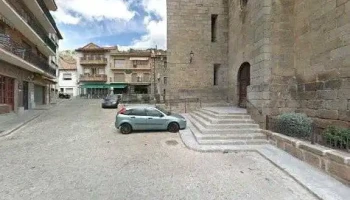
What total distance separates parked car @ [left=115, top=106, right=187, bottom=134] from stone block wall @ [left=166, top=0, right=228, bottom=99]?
659cm

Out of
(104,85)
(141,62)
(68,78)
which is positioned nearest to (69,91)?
(68,78)

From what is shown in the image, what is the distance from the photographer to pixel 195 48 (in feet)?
59.5

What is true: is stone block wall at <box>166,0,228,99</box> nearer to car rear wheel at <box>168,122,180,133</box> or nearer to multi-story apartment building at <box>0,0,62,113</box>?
car rear wheel at <box>168,122,180,133</box>

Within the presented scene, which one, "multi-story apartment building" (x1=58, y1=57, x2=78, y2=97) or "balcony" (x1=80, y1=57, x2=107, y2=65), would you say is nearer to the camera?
"balcony" (x1=80, y1=57, x2=107, y2=65)

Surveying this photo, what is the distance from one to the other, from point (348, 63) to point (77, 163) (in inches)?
325

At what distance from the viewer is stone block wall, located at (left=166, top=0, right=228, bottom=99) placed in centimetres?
1806

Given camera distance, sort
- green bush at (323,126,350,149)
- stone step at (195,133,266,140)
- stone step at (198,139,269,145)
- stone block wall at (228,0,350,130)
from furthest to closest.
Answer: stone step at (195,133,266,140) < stone step at (198,139,269,145) < stone block wall at (228,0,350,130) < green bush at (323,126,350,149)

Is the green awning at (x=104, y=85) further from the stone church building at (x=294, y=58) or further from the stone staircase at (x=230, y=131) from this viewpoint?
the stone staircase at (x=230, y=131)

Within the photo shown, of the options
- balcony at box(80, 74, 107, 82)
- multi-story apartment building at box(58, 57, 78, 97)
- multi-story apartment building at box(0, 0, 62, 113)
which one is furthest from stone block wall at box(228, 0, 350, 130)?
multi-story apartment building at box(58, 57, 78, 97)

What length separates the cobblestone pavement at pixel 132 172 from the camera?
16.1 ft

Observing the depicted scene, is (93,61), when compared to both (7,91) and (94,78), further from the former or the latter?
(7,91)

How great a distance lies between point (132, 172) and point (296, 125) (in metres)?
5.42

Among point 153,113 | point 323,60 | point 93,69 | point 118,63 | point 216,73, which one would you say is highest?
point 118,63

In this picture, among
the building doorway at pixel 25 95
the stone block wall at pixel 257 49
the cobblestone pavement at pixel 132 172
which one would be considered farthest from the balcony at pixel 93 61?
the cobblestone pavement at pixel 132 172
